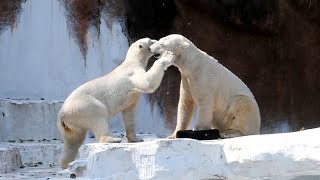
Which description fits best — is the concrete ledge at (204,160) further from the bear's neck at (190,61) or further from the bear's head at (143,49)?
the bear's head at (143,49)

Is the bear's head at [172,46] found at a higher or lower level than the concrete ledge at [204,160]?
higher

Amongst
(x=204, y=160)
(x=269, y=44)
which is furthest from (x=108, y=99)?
(x=269, y=44)

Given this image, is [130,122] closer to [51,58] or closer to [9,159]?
[9,159]

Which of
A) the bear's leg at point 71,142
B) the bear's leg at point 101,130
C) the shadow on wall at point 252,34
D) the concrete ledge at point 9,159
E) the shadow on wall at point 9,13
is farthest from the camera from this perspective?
the shadow on wall at point 252,34

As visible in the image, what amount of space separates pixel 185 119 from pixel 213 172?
1446 mm

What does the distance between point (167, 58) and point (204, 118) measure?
0.64m

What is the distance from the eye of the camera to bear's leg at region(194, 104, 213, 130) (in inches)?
245

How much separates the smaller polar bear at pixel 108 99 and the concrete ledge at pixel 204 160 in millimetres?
881

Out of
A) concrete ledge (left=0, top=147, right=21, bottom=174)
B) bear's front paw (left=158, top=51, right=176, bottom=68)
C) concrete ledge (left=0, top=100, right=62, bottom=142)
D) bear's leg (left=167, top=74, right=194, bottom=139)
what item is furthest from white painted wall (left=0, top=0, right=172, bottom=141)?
bear's front paw (left=158, top=51, right=176, bottom=68)

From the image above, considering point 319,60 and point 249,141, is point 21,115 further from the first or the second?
point 249,141

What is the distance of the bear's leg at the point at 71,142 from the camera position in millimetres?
6479

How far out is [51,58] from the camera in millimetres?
11531

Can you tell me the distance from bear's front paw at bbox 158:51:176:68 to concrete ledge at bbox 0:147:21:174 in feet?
9.02

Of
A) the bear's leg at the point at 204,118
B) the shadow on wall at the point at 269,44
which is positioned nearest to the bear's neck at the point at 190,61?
the bear's leg at the point at 204,118
